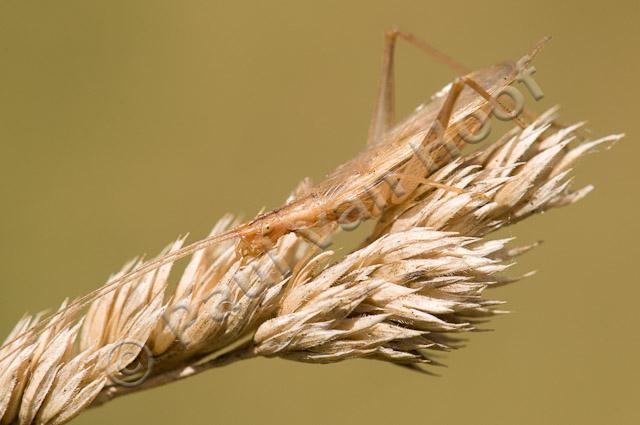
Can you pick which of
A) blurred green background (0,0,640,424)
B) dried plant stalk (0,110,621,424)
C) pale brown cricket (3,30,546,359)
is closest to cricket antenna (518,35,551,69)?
pale brown cricket (3,30,546,359)

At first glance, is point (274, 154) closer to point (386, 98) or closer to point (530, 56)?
point (386, 98)

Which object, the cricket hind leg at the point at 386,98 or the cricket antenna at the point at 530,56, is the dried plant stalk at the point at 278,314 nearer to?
the cricket antenna at the point at 530,56

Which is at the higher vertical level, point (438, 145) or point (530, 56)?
point (530, 56)

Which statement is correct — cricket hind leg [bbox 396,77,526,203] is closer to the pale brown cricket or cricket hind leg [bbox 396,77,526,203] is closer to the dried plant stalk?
the pale brown cricket

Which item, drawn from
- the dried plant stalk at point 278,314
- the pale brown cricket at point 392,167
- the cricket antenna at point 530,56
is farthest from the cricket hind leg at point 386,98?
the dried plant stalk at point 278,314

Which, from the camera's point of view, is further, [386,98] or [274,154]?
[274,154]

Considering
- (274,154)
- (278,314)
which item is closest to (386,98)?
(278,314)

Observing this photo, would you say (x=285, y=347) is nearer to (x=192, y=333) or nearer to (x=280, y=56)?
(x=192, y=333)
